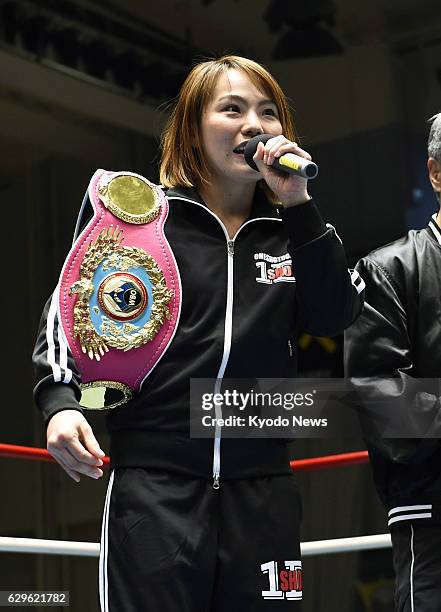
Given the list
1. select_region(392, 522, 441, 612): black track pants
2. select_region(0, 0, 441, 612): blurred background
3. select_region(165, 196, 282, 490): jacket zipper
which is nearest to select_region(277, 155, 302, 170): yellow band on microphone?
A: select_region(165, 196, 282, 490): jacket zipper

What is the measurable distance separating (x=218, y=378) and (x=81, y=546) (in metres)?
0.82

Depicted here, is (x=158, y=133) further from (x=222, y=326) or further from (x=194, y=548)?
(x=194, y=548)

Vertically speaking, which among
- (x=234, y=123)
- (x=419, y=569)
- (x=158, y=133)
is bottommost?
(x=419, y=569)

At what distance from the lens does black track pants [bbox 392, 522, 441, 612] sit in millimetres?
1878

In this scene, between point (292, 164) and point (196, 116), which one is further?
point (196, 116)

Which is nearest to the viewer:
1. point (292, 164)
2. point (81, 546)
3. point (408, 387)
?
point (292, 164)

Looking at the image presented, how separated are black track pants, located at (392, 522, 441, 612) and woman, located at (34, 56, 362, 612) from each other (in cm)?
36

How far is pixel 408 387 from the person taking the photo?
1.94m

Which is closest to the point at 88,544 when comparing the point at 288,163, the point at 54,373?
the point at 54,373

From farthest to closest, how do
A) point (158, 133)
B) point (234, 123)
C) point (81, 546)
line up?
point (158, 133) → point (81, 546) → point (234, 123)

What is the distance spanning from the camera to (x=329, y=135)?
4.90 m

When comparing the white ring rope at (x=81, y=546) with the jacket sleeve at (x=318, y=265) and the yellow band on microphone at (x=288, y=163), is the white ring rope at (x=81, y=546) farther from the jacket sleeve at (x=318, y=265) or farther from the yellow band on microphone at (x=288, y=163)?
the yellow band on microphone at (x=288, y=163)

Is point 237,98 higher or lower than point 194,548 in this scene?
higher

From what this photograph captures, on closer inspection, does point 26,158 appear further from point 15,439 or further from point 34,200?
point 15,439
